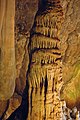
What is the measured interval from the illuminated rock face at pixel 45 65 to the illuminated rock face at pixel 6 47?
0.68m

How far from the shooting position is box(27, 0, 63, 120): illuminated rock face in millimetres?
4805

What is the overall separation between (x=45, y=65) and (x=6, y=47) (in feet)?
3.29

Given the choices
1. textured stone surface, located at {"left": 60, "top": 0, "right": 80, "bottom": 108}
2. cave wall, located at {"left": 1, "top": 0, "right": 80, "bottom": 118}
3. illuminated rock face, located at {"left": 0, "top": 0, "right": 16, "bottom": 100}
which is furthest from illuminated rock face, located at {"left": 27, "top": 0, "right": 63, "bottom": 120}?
illuminated rock face, located at {"left": 0, "top": 0, "right": 16, "bottom": 100}

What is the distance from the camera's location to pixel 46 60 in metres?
4.82

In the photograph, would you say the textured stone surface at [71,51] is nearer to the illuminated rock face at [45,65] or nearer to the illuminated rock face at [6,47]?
the illuminated rock face at [45,65]

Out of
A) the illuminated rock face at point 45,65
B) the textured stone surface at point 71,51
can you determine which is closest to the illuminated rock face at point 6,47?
the illuminated rock face at point 45,65

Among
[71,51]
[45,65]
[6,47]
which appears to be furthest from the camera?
[71,51]

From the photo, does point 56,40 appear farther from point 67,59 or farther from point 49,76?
point 67,59

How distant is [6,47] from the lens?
12.9ft

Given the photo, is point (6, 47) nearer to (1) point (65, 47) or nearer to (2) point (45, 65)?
(2) point (45, 65)

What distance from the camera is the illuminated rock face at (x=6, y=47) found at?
12.5ft

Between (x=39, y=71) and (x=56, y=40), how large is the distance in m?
0.50

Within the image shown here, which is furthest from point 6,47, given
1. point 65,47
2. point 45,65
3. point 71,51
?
point 71,51

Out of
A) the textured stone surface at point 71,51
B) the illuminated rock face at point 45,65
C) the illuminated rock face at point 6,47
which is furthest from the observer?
the textured stone surface at point 71,51
